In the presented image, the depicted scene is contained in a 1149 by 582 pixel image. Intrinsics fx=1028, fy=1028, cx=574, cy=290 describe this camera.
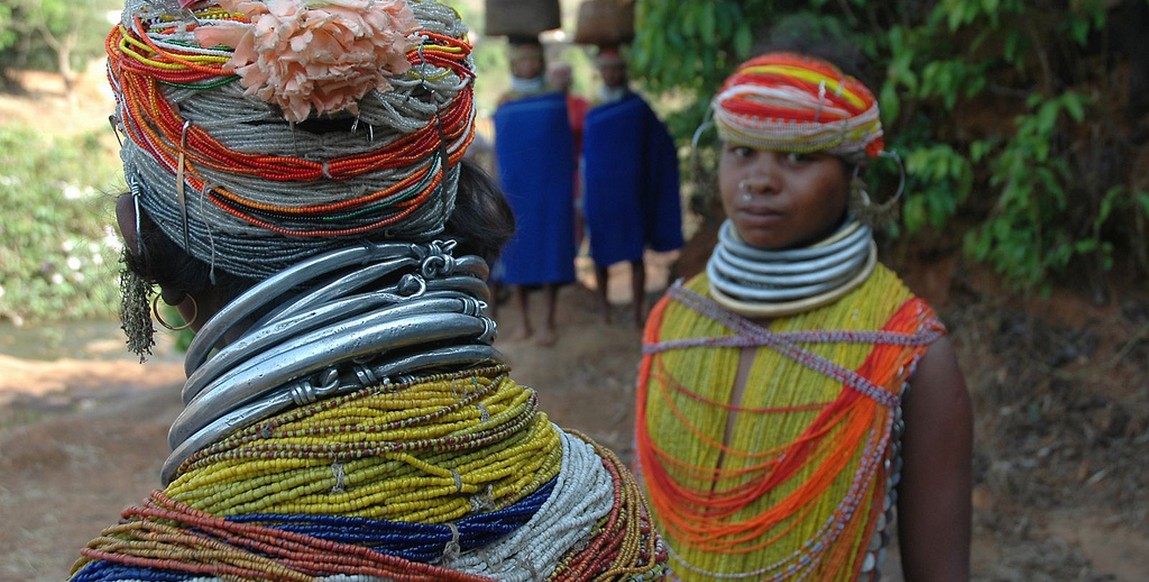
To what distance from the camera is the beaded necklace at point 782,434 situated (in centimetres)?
237

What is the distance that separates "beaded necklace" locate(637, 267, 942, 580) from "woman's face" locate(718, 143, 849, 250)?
0.20 metres

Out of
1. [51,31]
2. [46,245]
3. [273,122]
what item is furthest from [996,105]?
[51,31]

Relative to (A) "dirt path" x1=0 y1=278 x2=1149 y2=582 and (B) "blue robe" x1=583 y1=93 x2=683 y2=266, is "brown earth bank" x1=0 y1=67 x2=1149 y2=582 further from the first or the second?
(B) "blue robe" x1=583 y1=93 x2=683 y2=266

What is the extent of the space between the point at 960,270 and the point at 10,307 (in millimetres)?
7938

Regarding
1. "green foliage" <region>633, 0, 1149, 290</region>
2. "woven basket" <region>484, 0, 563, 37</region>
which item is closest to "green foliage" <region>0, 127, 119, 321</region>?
"woven basket" <region>484, 0, 563, 37</region>

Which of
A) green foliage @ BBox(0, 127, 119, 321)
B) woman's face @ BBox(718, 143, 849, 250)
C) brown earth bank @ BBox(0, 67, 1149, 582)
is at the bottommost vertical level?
green foliage @ BBox(0, 127, 119, 321)

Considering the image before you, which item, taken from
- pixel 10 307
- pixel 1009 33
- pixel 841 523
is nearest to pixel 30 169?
pixel 10 307

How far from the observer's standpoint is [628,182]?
754cm

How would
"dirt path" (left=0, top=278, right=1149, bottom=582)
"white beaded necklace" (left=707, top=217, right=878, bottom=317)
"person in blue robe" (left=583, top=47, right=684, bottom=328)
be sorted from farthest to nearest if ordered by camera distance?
"person in blue robe" (left=583, top=47, right=684, bottom=328), "dirt path" (left=0, top=278, right=1149, bottom=582), "white beaded necklace" (left=707, top=217, right=878, bottom=317)

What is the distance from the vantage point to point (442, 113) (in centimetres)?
130

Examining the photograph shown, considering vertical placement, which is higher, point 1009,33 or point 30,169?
point 1009,33

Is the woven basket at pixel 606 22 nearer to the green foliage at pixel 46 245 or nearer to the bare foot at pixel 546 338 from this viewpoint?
the bare foot at pixel 546 338

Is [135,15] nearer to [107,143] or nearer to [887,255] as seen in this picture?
[887,255]

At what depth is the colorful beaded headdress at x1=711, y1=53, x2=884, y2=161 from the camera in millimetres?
2557
